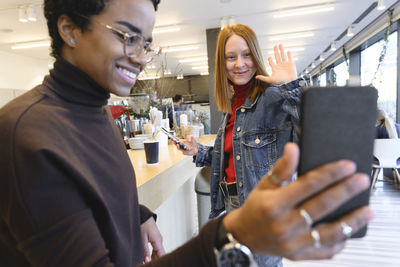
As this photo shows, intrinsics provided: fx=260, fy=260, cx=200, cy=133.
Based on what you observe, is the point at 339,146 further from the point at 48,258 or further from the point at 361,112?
the point at 48,258

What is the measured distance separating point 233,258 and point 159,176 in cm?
85

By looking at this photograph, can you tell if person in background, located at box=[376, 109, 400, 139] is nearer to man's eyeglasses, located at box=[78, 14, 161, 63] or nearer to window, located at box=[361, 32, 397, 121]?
window, located at box=[361, 32, 397, 121]

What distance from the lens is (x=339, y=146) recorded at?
1.17 ft

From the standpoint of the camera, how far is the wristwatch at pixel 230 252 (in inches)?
15.6

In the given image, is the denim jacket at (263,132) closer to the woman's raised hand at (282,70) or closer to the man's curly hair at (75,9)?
the woman's raised hand at (282,70)

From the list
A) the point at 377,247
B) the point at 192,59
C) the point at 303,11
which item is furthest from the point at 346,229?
the point at 192,59

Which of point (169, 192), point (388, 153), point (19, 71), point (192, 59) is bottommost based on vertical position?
point (388, 153)

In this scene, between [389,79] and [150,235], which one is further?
[389,79]

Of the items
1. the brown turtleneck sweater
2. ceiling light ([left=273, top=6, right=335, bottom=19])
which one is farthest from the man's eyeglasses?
ceiling light ([left=273, top=6, right=335, bottom=19])

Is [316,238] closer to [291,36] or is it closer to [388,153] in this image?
[388,153]

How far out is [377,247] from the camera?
247 cm

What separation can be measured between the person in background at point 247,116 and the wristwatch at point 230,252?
90cm

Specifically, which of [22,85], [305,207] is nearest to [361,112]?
[305,207]

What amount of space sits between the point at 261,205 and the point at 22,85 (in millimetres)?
9355
